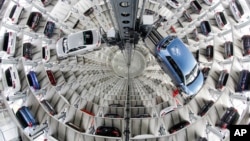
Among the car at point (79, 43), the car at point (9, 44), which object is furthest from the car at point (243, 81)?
the car at point (9, 44)

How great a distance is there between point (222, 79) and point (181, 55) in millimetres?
6078

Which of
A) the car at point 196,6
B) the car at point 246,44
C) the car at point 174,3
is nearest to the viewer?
the car at point 246,44

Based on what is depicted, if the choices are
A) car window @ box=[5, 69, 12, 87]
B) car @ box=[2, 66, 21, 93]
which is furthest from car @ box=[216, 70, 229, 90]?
car window @ box=[5, 69, 12, 87]

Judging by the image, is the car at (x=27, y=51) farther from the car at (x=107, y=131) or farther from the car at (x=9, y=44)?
the car at (x=107, y=131)

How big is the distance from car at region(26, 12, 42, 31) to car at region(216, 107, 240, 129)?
1800 cm

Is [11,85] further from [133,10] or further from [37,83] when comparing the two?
[133,10]

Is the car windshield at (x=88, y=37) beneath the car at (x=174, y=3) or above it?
beneath

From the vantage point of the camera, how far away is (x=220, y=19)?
26.1 metres

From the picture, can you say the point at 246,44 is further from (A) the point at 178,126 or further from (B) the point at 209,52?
(A) the point at 178,126

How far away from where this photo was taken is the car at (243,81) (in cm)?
2398

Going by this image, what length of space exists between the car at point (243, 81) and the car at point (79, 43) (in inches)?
474

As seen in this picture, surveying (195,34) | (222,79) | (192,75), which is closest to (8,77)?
(192,75)

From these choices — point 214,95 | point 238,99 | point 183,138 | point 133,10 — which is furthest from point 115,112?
point 133,10

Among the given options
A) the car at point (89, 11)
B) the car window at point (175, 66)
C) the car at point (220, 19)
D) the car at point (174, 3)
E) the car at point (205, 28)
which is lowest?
the car window at point (175, 66)
